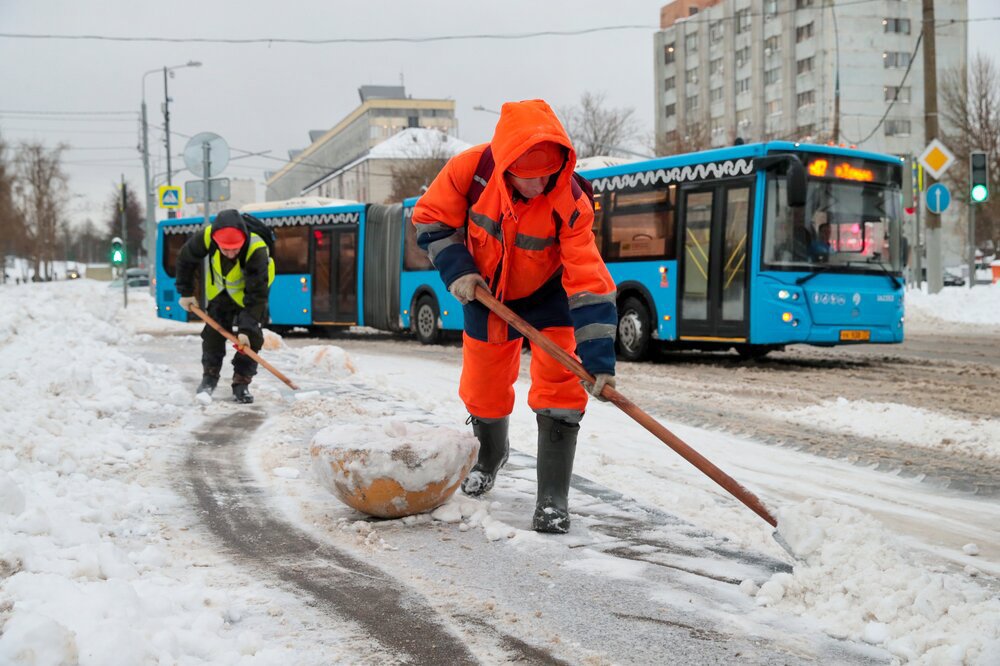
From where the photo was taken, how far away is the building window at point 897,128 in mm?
67188

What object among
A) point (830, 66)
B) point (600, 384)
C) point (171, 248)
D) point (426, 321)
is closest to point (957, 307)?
point (426, 321)

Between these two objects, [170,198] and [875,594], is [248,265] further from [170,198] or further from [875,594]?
[170,198]

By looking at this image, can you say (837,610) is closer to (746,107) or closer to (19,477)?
(19,477)

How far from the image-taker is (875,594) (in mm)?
3125

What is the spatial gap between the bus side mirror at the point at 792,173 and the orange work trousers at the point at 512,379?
785cm

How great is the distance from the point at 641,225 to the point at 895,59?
2413 inches

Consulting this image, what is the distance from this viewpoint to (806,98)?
67.4 meters

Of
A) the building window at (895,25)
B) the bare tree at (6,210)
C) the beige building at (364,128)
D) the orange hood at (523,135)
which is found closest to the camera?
the orange hood at (523,135)

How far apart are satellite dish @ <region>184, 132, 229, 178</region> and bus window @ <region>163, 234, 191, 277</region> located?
9821 mm

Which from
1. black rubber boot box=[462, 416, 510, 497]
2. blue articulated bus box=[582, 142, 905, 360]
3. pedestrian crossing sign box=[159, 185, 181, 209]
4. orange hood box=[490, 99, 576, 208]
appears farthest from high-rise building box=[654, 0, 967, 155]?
orange hood box=[490, 99, 576, 208]

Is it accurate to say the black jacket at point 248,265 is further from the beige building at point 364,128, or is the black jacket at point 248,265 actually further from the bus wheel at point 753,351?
the beige building at point 364,128

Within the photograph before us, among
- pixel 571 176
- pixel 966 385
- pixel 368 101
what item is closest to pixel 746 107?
pixel 368 101

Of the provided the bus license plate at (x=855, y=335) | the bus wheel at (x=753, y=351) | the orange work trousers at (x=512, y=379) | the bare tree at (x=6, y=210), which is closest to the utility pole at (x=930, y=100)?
the bus wheel at (x=753, y=351)

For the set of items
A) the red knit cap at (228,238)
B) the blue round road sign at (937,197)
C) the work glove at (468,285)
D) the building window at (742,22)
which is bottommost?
the work glove at (468,285)
